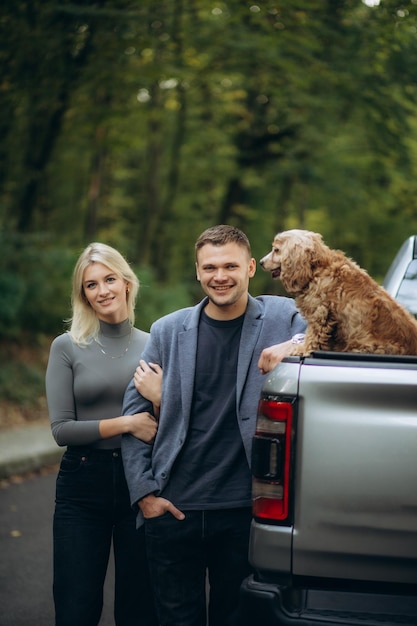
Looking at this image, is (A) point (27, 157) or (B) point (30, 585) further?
(A) point (27, 157)

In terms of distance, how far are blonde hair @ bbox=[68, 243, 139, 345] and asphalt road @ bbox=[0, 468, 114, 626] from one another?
2053 millimetres

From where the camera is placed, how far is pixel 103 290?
13.1 feet

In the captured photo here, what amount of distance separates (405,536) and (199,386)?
1.11m

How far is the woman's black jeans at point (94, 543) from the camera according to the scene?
3.70m

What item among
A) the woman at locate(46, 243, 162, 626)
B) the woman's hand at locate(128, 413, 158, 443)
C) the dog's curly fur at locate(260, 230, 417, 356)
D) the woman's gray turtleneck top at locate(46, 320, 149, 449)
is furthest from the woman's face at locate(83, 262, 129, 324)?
the dog's curly fur at locate(260, 230, 417, 356)

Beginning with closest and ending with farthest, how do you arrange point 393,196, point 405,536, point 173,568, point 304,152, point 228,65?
point 405,536 < point 173,568 < point 228,65 < point 304,152 < point 393,196

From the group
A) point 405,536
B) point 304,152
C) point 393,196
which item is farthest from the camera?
point 393,196

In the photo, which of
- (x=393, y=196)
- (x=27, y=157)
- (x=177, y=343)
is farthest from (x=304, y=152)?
(x=177, y=343)

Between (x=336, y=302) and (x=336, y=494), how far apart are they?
114 centimetres

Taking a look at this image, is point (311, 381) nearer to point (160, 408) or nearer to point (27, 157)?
point (160, 408)

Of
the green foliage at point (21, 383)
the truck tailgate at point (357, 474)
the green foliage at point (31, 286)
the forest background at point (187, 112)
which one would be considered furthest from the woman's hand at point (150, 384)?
the green foliage at point (21, 383)

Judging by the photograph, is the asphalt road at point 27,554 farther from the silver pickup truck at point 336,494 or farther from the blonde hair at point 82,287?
the silver pickup truck at point 336,494

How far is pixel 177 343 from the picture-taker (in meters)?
3.56

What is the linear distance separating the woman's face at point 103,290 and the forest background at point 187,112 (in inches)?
246
